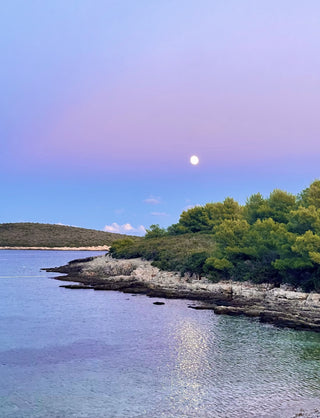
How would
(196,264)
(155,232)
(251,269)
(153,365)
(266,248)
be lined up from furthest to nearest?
(155,232)
(196,264)
(251,269)
(266,248)
(153,365)

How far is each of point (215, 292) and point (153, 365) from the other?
28.2 m

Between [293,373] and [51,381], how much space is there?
42.4 feet

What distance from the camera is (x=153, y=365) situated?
2566 cm

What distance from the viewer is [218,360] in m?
26.7

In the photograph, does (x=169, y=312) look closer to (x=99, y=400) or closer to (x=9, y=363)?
(x=9, y=363)

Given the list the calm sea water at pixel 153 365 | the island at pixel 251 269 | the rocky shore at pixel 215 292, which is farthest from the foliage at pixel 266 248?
the calm sea water at pixel 153 365

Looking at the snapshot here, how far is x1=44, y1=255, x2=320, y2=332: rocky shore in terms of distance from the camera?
127ft

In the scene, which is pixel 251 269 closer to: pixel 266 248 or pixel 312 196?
pixel 266 248

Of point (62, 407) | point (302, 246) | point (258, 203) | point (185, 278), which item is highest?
point (258, 203)

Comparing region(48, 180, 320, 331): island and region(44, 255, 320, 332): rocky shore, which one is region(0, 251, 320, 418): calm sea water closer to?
region(44, 255, 320, 332): rocky shore

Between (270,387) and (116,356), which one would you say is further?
(116,356)

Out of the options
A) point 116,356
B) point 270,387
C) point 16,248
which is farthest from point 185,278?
point 16,248

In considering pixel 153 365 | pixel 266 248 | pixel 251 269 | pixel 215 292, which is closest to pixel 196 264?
pixel 215 292

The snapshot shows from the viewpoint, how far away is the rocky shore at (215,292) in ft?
127
